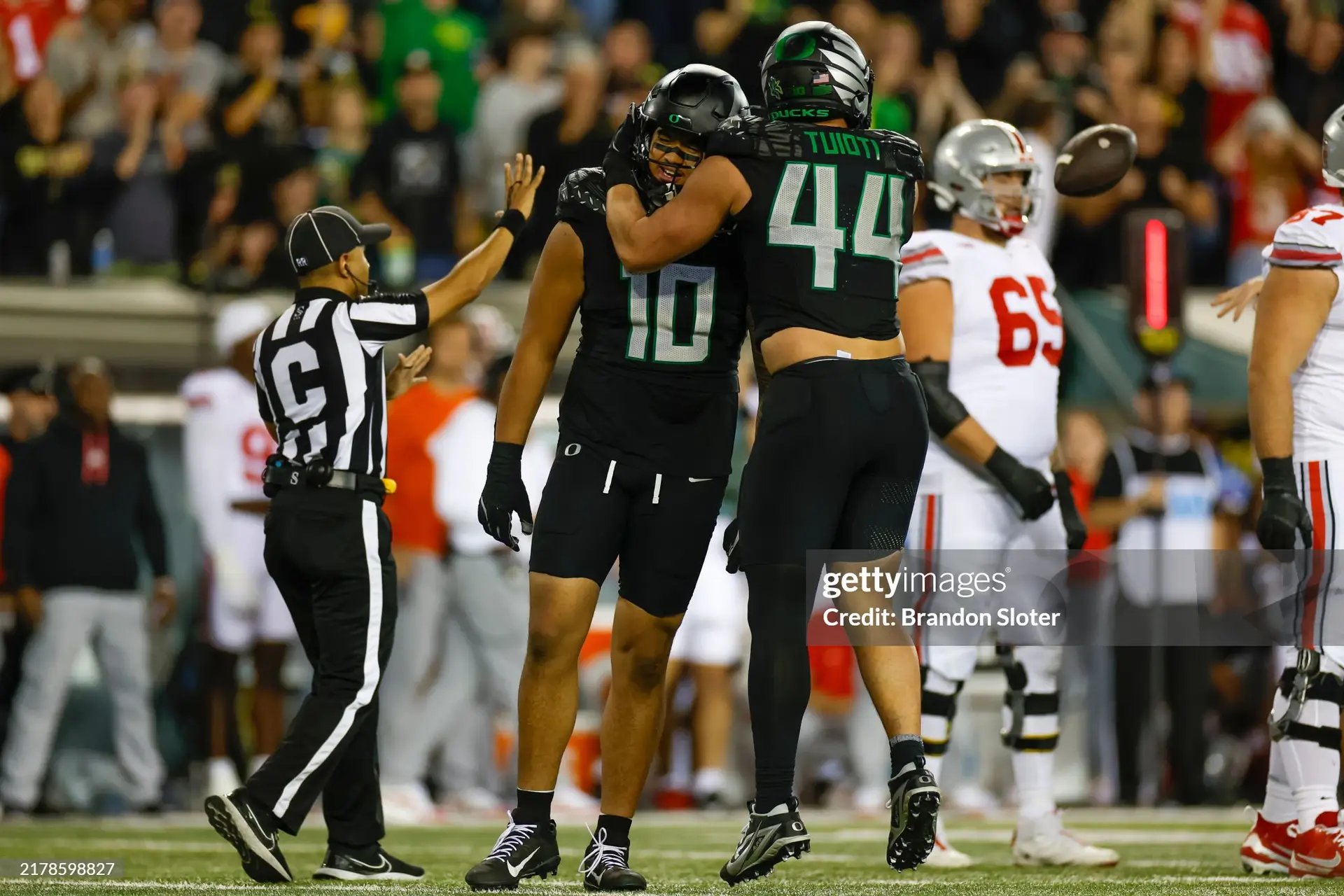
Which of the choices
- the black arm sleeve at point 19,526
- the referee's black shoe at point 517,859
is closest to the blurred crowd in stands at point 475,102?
the black arm sleeve at point 19,526

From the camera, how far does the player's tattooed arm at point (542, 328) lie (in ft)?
18.4

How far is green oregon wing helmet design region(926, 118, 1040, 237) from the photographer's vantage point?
7.00 metres

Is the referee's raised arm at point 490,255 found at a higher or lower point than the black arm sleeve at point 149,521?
higher

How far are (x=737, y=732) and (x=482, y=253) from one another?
536 centimetres

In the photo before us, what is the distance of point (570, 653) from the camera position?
554 centimetres

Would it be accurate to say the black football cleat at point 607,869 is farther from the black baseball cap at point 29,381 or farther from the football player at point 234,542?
the black baseball cap at point 29,381

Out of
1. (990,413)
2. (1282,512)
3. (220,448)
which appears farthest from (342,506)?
(220,448)

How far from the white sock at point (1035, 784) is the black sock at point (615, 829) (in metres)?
1.75

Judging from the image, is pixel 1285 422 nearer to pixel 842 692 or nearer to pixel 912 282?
pixel 912 282

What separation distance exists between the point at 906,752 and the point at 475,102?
9.25 m

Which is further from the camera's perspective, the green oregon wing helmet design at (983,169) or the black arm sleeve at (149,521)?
the black arm sleeve at (149,521)

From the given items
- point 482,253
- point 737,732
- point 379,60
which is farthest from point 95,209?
point 482,253

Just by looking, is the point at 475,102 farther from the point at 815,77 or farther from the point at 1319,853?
the point at 1319,853

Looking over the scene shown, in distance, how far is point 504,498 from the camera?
5527mm
